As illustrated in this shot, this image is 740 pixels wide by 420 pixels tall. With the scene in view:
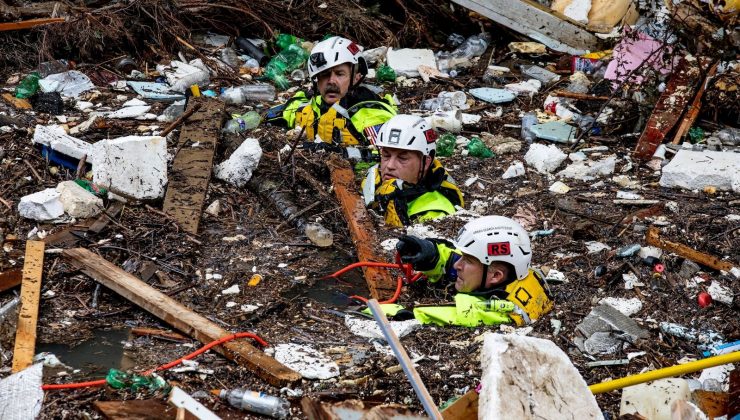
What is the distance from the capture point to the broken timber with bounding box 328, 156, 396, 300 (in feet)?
20.8

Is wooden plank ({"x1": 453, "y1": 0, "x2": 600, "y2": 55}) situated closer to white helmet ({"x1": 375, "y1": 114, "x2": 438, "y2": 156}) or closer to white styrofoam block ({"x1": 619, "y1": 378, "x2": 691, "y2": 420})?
white helmet ({"x1": 375, "y1": 114, "x2": 438, "y2": 156})

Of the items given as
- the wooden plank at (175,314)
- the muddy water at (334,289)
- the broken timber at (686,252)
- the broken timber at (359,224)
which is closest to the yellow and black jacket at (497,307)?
the broken timber at (359,224)

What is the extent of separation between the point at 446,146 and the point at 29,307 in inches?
177

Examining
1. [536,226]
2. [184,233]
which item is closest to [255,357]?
[184,233]

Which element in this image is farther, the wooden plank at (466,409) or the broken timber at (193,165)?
the broken timber at (193,165)

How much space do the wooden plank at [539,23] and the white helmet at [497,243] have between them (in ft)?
20.2

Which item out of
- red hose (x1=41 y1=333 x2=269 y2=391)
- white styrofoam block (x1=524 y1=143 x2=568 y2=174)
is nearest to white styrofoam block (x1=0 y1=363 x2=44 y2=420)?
red hose (x1=41 y1=333 x2=269 y2=391)

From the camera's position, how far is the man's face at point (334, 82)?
8961 millimetres

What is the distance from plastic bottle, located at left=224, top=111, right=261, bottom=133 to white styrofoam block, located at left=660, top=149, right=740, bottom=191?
3.73 meters

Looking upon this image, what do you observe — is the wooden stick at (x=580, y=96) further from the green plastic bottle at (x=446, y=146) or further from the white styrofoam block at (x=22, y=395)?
the white styrofoam block at (x=22, y=395)

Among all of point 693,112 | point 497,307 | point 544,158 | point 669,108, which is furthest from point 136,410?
point 693,112

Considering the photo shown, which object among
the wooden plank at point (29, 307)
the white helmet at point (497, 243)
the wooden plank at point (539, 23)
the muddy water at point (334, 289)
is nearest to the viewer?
the wooden plank at point (29, 307)

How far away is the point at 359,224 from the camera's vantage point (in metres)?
7.11

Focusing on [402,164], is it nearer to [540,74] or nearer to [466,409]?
Result: [466,409]
